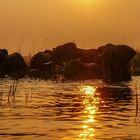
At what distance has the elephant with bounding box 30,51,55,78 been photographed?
6144 centimetres

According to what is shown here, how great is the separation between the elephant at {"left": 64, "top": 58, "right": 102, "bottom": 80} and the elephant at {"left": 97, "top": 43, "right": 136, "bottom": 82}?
1.98 metres

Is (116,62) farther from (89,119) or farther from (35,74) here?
(89,119)

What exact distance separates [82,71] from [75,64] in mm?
992

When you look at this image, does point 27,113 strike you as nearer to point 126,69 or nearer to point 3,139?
point 3,139

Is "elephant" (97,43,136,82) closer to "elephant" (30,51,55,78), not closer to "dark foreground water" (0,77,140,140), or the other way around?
"elephant" (30,51,55,78)

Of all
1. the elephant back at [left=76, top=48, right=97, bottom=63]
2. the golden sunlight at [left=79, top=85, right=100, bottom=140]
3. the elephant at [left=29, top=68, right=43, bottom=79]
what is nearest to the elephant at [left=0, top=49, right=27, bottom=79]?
the elephant at [left=29, top=68, right=43, bottom=79]

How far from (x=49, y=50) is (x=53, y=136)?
59.6m

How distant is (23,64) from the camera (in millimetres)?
58844

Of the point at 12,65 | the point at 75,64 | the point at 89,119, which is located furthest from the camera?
the point at 12,65

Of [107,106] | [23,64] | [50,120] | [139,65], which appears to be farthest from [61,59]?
[50,120]

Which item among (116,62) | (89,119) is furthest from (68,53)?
(89,119)

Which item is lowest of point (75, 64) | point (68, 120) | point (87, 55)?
point (68, 120)

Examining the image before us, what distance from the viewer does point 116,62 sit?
2013 inches

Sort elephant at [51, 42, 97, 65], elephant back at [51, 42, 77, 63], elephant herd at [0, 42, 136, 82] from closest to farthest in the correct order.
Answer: elephant herd at [0, 42, 136, 82] < elephant at [51, 42, 97, 65] < elephant back at [51, 42, 77, 63]
